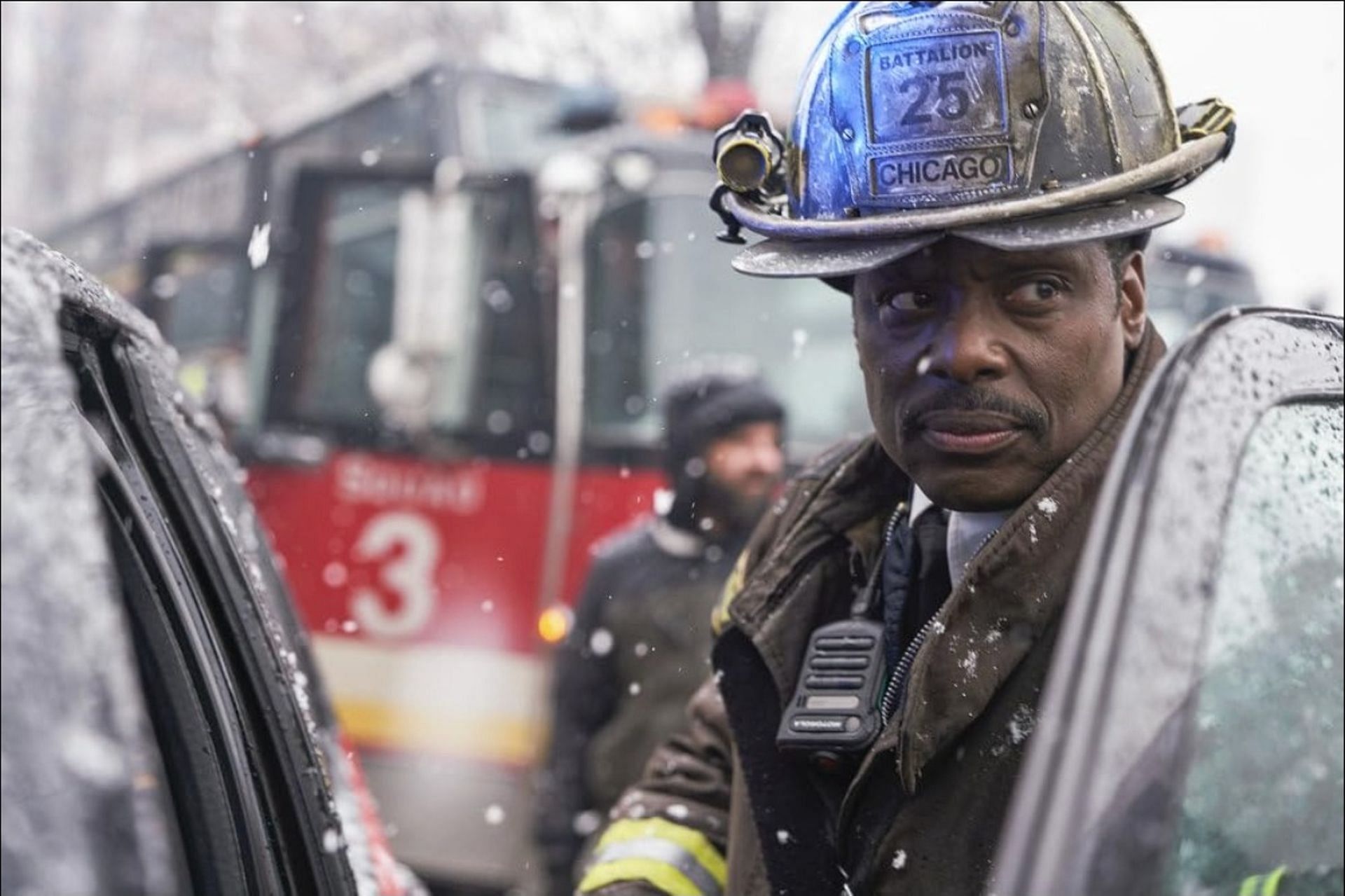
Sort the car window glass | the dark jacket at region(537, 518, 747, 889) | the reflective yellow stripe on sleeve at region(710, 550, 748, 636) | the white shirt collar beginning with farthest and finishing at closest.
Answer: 1. the dark jacket at region(537, 518, 747, 889)
2. the reflective yellow stripe on sleeve at region(710, 550, 748, 636)
3. the white shirt collar
4. the car window glass

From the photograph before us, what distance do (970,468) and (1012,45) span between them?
1.70ft

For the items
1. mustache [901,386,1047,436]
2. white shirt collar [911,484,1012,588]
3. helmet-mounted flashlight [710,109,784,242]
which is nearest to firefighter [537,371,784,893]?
helmet-mounted flashlight [710,109,784,242]

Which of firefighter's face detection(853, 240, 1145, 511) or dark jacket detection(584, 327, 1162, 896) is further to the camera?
firefighter's face detection(853, 240, 1145, 511)

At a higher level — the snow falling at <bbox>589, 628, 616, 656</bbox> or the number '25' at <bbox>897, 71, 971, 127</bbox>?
the number '25' at <bbox>897, 71, 971, 127</bbox>

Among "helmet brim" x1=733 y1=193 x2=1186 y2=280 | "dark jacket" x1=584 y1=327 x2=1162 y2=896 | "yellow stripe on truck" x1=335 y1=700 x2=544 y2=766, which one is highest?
"helmet brim" x1=733 y1=193 x2=1186 y2=280

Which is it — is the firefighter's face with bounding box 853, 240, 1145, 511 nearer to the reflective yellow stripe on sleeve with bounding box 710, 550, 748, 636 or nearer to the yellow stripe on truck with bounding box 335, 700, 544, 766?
the reflective yellow stripe on sleeve with bounding box 710, 550, 748, 636

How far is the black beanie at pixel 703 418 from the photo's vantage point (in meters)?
4.93

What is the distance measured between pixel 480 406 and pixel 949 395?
5.22m

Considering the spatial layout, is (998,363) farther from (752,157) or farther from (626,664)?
(626,664)

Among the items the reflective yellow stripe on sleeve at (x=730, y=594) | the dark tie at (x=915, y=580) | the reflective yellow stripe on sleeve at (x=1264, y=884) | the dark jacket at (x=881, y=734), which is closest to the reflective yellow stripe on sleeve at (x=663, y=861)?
the dark jacket at (x=881, y=734)

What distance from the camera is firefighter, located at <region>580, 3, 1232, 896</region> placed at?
6.42 feet

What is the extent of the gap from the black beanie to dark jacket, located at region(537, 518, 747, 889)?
0.10 meters

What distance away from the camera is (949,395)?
2.17m

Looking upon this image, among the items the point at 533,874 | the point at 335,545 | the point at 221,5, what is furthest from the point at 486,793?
the point at 221,5
